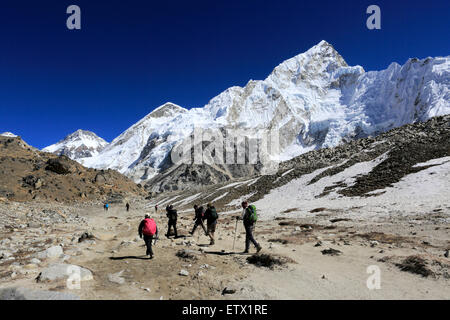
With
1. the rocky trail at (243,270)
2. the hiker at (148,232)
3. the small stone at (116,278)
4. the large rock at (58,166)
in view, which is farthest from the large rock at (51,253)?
the large rock at (58,166)

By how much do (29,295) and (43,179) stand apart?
62.2m

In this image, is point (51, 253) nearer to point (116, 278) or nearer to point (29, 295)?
point (116, 278)

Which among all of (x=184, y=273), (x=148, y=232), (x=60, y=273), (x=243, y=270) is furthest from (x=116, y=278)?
(x=243, y=270)

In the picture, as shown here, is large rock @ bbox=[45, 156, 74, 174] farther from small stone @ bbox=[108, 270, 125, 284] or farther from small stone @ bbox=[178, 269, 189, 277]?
small stone @ bbox=[178, 269, 189, 277]

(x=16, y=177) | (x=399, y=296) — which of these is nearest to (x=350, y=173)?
(x=399, y=296)

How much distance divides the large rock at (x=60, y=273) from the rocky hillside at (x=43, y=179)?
48001mm

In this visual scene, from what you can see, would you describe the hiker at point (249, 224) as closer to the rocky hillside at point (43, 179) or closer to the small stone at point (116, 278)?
the small stone at point (116, 278)

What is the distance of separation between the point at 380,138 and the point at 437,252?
47866 mm

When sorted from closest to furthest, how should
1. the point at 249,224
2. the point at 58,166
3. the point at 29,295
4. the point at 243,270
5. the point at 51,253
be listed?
1. the point at 29,295
2. the point at 243,270
3. the point at 51,253
4. the point at 249,224
5. the point at 58,166

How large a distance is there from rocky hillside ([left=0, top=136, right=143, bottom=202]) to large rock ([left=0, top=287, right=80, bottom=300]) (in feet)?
163

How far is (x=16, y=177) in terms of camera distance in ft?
171

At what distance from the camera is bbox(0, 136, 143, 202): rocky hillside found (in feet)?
162

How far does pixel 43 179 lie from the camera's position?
181 ft
